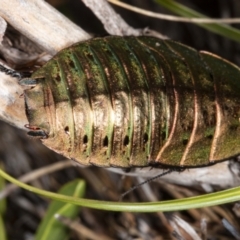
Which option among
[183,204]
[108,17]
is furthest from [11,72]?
[183,204]

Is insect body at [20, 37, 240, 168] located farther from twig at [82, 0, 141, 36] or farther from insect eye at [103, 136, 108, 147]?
twig at [82, 0, 141, 36]

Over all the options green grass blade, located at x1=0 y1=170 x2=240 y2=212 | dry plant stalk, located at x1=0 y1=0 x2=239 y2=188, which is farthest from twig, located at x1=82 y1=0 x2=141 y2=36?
green grass blade, located at x1=0 y1=170 x2=240 y2=212

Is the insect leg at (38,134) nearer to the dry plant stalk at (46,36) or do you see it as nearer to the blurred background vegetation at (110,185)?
the dry plant stalk at (46,36)

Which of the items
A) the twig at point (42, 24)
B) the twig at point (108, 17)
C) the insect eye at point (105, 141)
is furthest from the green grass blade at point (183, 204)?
the twig at point (108, 17)

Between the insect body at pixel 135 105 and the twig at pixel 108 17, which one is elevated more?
the twig at pixel 108 17

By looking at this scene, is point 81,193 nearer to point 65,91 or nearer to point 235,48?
point 65,91

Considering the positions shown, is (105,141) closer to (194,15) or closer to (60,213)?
(60,213)
